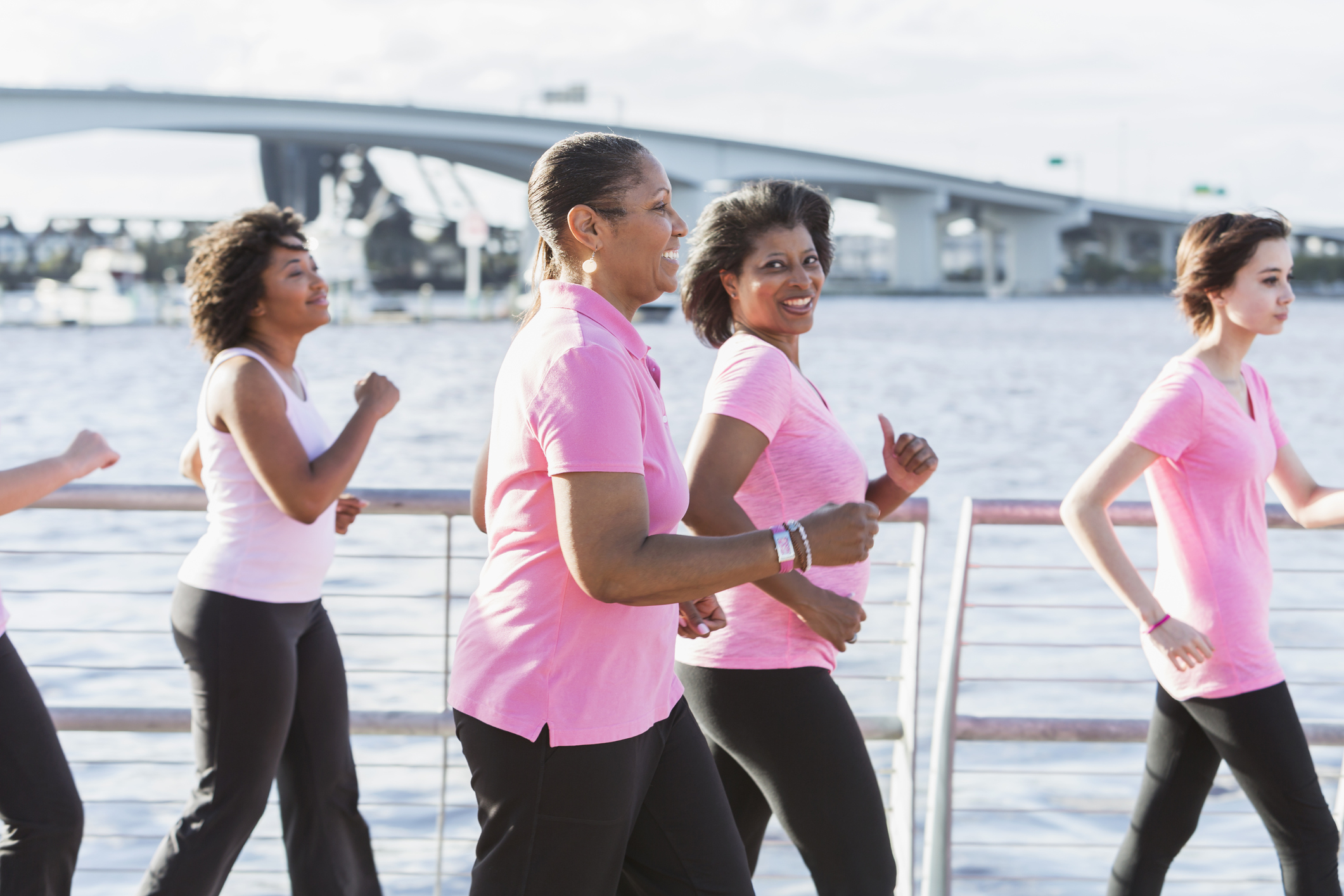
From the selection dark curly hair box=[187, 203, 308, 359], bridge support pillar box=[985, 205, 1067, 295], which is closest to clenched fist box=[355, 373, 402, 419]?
dark curly hair box=[187, 203, 308, 359]

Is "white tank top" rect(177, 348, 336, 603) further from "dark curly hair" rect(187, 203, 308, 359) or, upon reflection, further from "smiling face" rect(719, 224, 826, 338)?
"smiling face" rect(719, 224, 826, 338)

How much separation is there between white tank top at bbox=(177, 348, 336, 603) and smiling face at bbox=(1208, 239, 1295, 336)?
2.01 meters

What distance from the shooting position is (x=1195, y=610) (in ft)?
9.27

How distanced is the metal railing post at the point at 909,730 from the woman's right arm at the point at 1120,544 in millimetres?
381

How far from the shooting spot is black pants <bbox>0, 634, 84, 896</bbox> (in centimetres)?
256

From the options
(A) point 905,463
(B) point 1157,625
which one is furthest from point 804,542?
(B) point 1157,625

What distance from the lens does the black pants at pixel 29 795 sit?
8.41ft

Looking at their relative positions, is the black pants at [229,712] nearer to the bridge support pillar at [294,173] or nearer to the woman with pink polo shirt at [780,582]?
the woman with pink polo shirt at [780,582]

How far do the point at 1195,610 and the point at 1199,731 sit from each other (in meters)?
0.28

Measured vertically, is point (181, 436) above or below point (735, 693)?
below

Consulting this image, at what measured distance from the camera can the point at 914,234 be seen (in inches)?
2832

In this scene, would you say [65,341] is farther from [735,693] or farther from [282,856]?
[735,693]

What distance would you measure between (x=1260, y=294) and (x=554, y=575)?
1.82m

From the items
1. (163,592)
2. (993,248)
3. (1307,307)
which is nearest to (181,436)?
A: (163,592)
